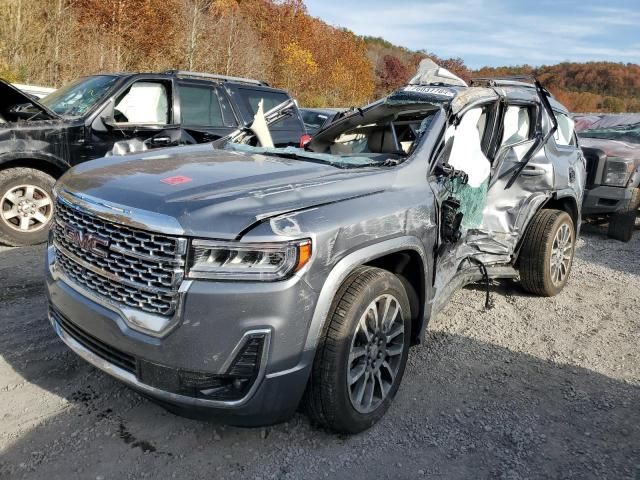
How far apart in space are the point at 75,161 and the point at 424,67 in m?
3.76

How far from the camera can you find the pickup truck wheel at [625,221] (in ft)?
25.6

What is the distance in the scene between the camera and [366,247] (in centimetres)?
262

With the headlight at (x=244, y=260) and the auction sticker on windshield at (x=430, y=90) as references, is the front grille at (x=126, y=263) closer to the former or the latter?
the headlight at (x=244, y=260)

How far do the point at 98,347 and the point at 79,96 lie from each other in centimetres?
450

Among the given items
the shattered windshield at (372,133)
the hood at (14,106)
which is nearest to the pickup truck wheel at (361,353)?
the shattered windshield at (372,133)

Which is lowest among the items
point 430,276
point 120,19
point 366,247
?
point 430,276

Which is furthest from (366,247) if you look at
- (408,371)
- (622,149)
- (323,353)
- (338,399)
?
(622,149)

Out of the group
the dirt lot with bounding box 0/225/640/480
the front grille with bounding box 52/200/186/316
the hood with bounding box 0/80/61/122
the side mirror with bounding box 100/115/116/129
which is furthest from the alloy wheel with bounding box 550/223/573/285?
the hood with bounding box 0/80/61/122

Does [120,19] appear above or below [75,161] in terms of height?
above

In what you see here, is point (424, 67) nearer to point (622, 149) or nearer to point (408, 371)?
point (408, 371)

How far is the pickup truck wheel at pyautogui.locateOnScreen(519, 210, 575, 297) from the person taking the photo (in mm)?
4699

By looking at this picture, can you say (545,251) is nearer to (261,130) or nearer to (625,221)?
(261,130)

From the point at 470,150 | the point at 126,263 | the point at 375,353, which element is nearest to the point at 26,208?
the point at 126,263

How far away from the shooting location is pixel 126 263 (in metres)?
2.39
